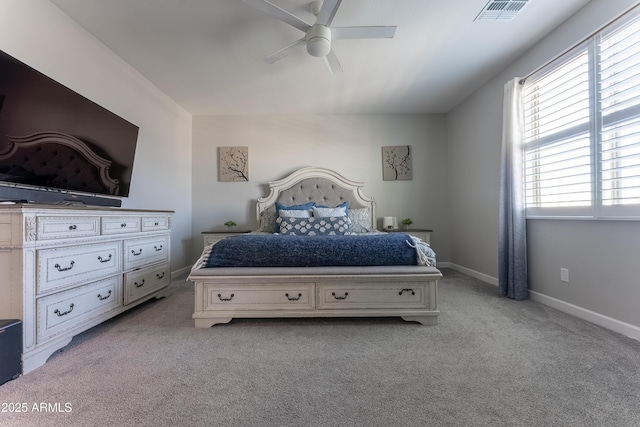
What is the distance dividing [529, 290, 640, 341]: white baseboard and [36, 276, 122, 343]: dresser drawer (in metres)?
3.77

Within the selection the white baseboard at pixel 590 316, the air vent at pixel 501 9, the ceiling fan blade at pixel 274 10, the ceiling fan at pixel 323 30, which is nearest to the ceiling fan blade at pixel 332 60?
the ceiling fan at pixel 323 30

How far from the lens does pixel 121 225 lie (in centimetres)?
216

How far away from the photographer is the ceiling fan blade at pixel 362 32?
6.57 feet

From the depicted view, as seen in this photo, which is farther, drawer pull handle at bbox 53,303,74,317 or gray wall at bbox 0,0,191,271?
gray wall at bbox 0,0,191,271

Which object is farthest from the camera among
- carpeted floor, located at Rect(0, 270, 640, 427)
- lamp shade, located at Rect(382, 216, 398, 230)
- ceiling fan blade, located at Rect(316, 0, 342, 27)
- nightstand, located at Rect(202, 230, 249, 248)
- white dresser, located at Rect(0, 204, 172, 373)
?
lamp shade, located at Rect(382, 216, 398, 230)

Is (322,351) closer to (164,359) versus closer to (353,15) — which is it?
(164,359)

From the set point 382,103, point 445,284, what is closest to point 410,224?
point 445,284

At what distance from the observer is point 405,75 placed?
10.2 ft

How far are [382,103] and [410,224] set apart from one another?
1916mm

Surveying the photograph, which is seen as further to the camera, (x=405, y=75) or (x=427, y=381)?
(x=405, y=75)

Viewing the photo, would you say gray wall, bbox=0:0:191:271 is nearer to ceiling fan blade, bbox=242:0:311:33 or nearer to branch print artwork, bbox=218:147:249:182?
branch print artwork, bbox=218:147:249:182

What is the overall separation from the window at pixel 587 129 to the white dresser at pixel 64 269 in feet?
12.5

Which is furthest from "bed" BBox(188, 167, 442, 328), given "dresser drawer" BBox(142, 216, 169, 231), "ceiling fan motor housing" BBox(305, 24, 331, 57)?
"ceiling fan motor housing" BBox(305, 24, 331, 57)

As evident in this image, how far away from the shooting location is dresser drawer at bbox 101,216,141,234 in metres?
2.01
